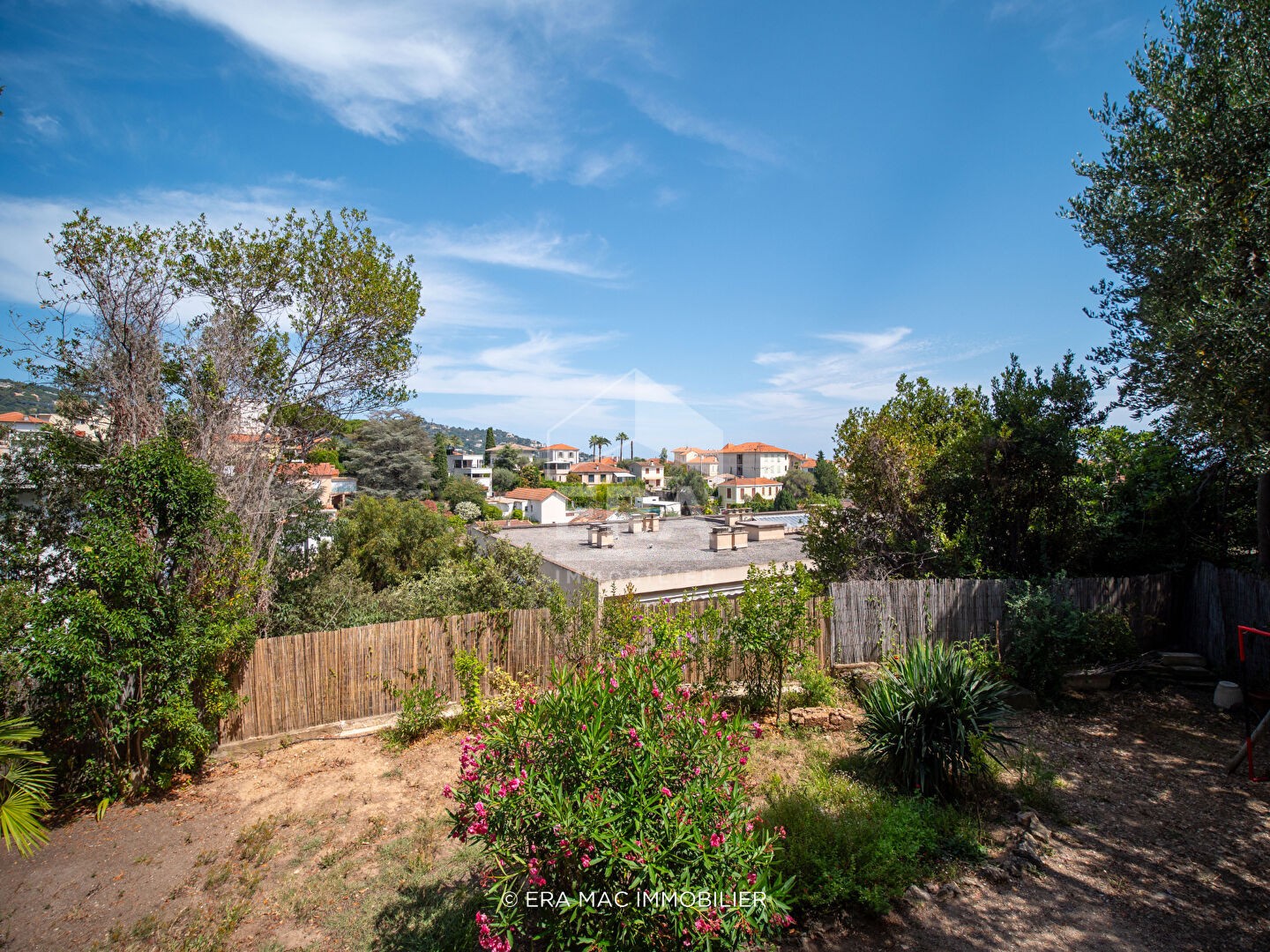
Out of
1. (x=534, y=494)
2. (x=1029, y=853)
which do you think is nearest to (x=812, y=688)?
(x=1029, y=853)

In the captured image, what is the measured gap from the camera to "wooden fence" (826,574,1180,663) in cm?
838

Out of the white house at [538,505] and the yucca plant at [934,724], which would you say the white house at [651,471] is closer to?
the white house at [538,505]

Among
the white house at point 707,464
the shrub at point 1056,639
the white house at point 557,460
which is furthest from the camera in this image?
the white house at point 707,464

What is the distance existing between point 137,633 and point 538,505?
4555cm

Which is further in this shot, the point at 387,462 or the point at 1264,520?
the point at 387,462

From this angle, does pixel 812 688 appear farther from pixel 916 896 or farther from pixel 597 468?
pixel 597 468

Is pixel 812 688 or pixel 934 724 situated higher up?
pixel 934 724

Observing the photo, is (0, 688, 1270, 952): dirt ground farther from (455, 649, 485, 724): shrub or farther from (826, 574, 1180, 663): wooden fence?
(826, 574, 1180, 663): wooden fence

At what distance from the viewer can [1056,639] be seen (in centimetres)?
759

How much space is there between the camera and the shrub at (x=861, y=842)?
3711mm

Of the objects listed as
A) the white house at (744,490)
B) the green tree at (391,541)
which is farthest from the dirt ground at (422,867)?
the white house at (744,490)

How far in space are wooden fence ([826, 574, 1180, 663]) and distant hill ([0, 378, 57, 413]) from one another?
1122 centimetres

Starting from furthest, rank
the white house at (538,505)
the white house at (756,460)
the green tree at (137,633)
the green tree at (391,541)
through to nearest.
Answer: the white house at (756,460)
the white house at (538,505)
the green tree at (391,541)
the green tree at (137,633)

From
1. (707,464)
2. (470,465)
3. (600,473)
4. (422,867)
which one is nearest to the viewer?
(422,867)
